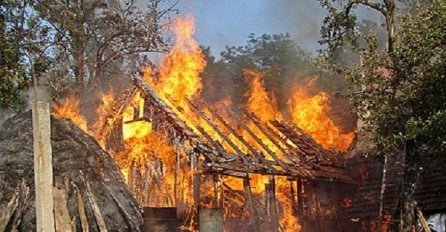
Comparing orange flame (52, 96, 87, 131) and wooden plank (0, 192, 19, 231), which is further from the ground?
orange flame (52, 96, 87, 131)

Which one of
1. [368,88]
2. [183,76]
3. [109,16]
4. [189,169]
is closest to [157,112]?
[189,169]

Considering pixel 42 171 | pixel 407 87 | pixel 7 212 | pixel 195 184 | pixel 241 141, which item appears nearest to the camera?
pixel 42 171

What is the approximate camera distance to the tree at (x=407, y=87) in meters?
15.0

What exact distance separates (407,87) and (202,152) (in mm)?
5729

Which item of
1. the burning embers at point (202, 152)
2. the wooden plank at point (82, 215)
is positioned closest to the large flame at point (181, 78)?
the burning embers at point (202, 152)

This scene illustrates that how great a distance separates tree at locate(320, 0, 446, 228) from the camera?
14961 mm

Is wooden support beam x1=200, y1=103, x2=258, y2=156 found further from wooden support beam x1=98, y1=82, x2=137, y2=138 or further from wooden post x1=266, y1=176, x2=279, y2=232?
wooden support beam x1=98, y1=82, x2=137, y2=138

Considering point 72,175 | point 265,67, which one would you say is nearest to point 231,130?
point 72,175

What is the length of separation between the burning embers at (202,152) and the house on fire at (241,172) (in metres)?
0.03

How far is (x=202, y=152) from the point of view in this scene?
16.6 m

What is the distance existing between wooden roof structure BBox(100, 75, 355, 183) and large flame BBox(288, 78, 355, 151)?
1.68 meters

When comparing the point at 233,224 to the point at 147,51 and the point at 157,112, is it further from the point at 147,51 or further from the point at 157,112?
the point at 147,51

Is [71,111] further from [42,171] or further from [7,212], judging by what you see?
[42,171]

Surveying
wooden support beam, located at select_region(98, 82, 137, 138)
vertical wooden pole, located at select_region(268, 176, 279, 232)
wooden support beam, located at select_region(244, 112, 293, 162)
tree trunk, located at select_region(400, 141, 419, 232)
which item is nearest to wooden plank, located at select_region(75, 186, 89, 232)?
vertical wooden pole, located at select_region(268, 176, 279, 232)
